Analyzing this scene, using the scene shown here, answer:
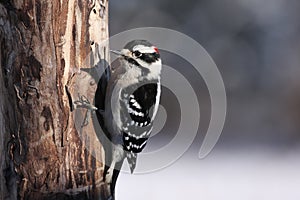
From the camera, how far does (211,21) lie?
6969mm

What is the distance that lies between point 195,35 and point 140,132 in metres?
3.80

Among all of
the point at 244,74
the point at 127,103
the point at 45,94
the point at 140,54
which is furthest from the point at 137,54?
the point at 244,74

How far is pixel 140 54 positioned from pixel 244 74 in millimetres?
3692

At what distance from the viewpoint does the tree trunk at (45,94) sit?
2846mm

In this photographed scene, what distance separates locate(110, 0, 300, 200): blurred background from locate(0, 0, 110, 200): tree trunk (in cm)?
261

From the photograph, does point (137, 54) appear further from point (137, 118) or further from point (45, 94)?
point (45, 94)

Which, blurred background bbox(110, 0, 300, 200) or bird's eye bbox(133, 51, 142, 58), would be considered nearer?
bird's eye bbox(133, 51, 142, 58)

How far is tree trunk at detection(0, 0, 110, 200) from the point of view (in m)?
2.85

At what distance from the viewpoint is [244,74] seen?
6.80m

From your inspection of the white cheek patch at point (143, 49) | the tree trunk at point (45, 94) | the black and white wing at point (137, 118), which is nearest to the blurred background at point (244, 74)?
the black and white wing at point (137, 118)

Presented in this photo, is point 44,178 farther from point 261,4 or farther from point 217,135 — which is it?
point 261,4

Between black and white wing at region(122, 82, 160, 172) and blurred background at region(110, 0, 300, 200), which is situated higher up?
blurred background at region(110, 0, 300, 200)

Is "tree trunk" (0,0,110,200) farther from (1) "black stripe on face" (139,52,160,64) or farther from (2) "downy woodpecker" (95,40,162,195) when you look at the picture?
(1) "black stripe on face" (139,52,160,64)

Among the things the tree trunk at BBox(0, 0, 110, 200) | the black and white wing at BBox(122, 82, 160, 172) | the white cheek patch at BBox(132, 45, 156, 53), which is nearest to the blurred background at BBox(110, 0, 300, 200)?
the black and white wing at BBox(122, 82, 160, 172)
